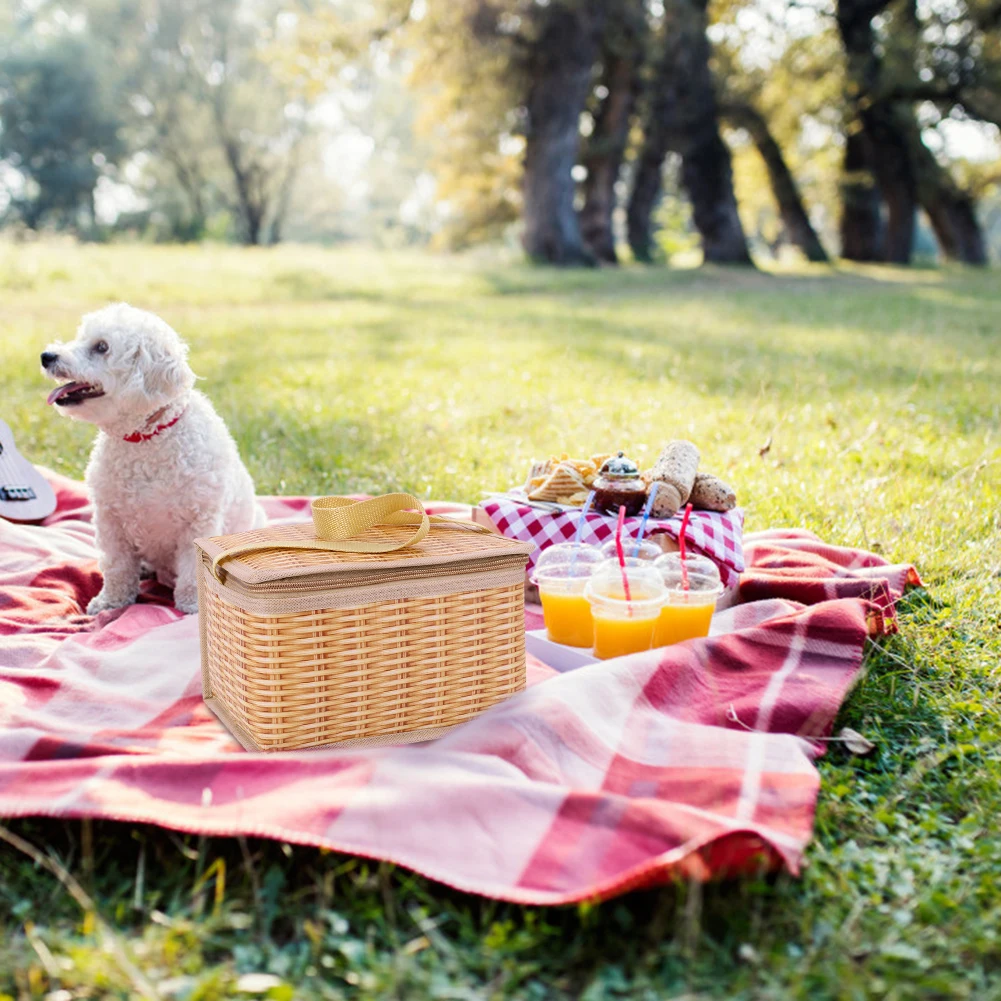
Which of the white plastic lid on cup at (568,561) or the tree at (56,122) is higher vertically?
the tree at (56,122)

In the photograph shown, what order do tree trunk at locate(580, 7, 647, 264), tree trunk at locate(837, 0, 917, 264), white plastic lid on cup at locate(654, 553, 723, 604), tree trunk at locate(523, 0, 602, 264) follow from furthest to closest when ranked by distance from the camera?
tree trunk at locate(837, 0, 917, 264)
tree trunk at locate(580, 7, 647, 264)
tree trunk at locate(523, 0, 602, 264)
white plastic lid on cup at locate(654, 553, 723, 604)

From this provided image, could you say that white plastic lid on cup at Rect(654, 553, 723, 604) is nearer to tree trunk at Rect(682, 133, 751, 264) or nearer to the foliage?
the foliage

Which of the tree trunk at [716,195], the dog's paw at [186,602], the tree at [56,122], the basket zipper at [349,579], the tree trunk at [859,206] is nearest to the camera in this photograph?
the basket zipper at [349,579]

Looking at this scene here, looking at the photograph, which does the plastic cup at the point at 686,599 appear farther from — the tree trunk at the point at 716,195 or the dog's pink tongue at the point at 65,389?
the tree trunk at the point at 716,195

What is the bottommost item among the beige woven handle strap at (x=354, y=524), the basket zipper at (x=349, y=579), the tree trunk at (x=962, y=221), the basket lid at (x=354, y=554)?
the basket zipper at (x=349, y=579)

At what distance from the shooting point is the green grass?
174 cm

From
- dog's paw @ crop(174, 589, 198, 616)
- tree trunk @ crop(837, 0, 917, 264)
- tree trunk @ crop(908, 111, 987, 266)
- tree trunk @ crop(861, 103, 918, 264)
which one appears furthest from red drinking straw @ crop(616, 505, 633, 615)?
tree trunk @ crop(908, 111, 987, 266)

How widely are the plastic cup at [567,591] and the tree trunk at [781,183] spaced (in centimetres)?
2460

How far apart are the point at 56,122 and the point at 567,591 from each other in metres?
40.7

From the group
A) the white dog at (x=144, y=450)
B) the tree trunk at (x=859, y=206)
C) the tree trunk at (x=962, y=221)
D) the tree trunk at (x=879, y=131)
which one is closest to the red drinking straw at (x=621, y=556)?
the white dog at (x=144, y=450)

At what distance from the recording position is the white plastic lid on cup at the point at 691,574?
9.92ft

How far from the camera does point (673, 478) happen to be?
353cm

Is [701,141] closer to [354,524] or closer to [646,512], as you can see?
[646,512]

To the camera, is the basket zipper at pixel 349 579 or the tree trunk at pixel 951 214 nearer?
the basket zipper at pixel 349 579
